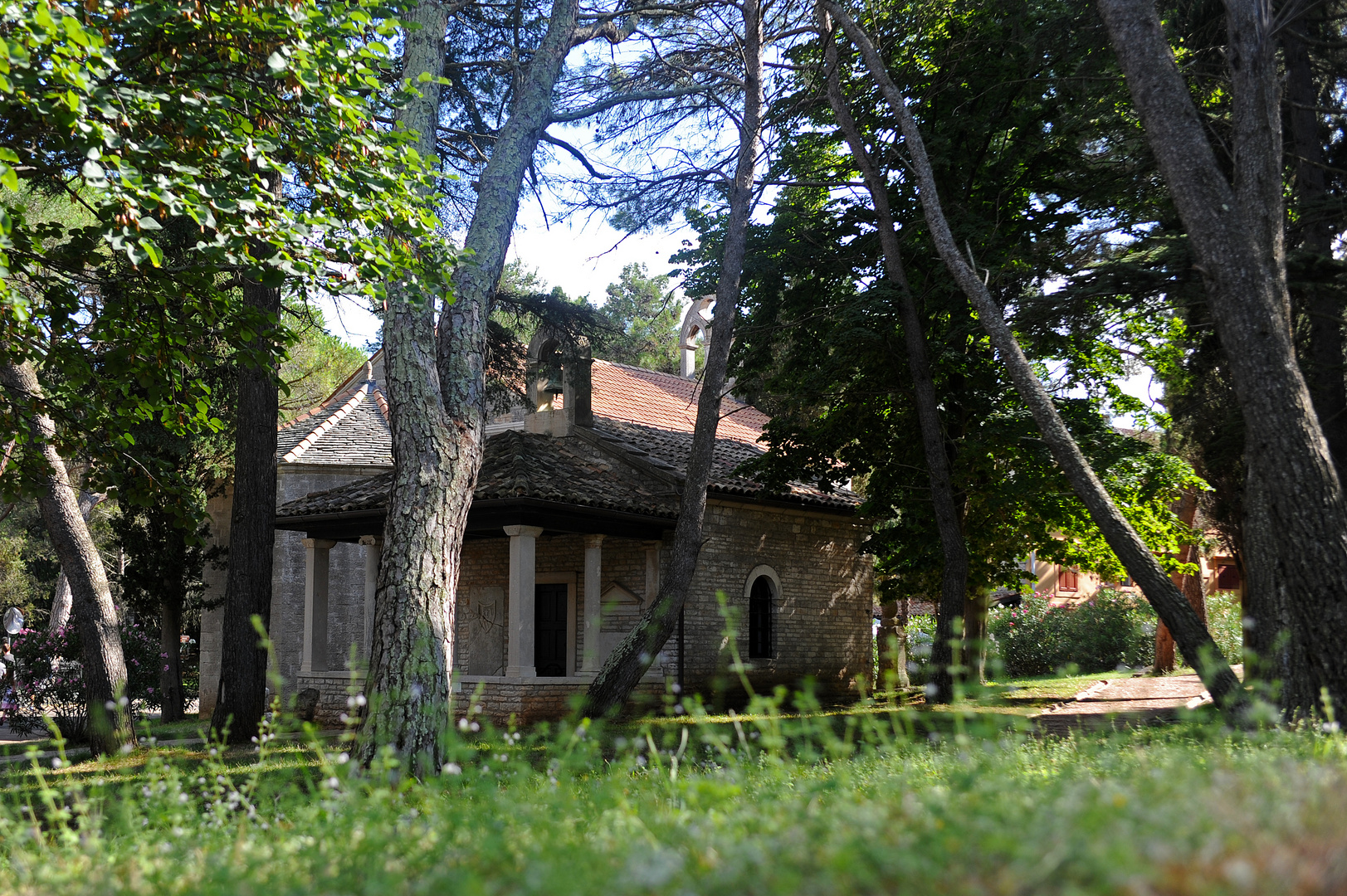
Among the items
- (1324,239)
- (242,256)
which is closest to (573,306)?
(242,256)

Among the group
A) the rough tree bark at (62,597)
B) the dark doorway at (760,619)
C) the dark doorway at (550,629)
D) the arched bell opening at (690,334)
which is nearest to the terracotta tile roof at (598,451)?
the dark doorway at (760,619)

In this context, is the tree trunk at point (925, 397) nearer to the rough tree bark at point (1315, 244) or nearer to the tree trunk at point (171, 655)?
the rough tree bark at point (1315, 244)

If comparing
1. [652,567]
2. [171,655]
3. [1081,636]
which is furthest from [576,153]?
[1081,636]

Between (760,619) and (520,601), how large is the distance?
574 cm

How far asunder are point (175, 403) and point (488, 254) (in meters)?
3.12

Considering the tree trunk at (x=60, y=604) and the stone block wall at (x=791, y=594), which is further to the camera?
the tree trunk at (x=60, y=604)

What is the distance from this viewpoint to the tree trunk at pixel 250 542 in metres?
12.3

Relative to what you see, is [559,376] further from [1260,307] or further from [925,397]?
[1260,307]

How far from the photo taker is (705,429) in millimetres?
13125

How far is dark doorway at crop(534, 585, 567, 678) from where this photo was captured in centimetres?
1717

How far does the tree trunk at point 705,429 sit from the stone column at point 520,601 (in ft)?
4.26

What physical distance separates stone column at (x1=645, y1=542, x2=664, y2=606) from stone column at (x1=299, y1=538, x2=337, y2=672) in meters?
5.39

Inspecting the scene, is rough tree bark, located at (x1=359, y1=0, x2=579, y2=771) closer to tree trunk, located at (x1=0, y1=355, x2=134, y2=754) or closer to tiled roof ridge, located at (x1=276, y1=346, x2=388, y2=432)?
tree trunk, located at (x1=0, y1=355, x2=134, y2=754)

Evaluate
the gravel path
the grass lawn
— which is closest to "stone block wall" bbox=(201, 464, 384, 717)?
the gravel path
